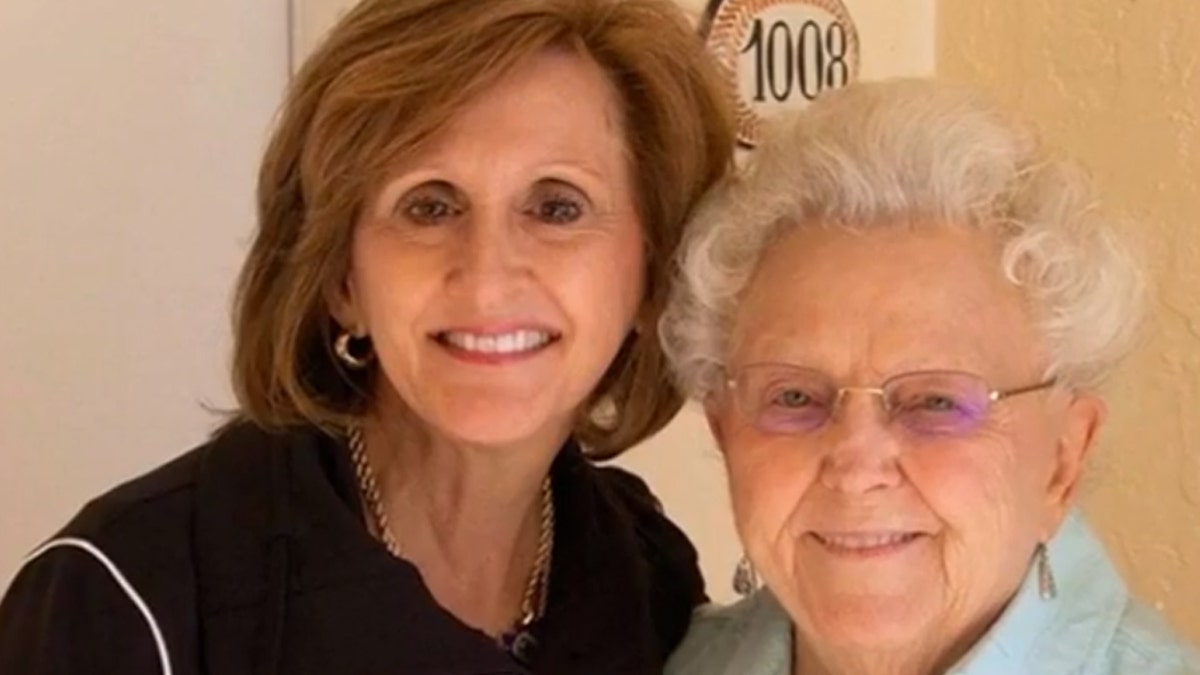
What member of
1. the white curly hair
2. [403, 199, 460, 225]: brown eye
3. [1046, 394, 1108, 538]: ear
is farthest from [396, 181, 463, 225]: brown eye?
[1046, 394, 1108, 538]: ear

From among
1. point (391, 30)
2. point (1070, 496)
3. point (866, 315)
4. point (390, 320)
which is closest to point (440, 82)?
point (391, 30)

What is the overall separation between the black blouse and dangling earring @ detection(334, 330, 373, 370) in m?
0.08

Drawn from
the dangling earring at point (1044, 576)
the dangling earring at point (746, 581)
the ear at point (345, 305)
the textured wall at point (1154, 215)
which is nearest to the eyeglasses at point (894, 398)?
the dangling earring at point (1044, 576)

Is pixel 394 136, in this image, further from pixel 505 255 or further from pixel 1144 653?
pixel 1144 653

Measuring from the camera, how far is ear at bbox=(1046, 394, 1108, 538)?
Result: 1.42 meters

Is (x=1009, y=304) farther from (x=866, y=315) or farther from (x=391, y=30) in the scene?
(x=391, y=30)

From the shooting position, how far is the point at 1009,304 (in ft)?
4.49

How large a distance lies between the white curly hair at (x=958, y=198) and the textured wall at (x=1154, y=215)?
2.42 feet

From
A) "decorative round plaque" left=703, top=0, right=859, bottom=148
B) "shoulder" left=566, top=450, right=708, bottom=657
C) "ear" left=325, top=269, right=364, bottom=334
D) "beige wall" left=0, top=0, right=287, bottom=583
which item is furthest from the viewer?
"decorative round plaque" left=703, top=0, right=859, bottom=148

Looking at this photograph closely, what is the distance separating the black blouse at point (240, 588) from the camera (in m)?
1.38

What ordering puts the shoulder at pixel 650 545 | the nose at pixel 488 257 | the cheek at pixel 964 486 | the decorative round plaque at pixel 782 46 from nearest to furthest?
the cheek at pixel 964 486, the nose at pixel 488 257, the shoulder at pixel 650 545, the decorative round plaque at pixel 782 46

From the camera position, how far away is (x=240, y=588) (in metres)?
1.42

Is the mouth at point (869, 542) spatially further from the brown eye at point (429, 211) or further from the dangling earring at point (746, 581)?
the brown eye at point (429, 211)

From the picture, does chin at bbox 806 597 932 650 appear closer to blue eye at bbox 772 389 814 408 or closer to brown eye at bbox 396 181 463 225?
blue eye at bbox 772 389 814 408
